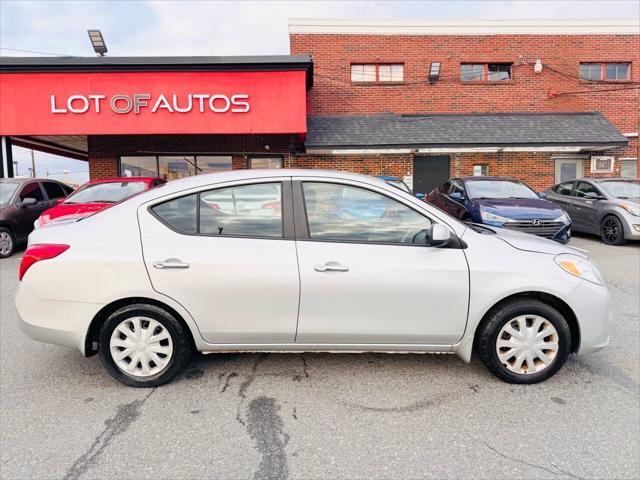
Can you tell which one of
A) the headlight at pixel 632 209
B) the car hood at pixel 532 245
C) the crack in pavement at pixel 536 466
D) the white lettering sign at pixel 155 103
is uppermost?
the white lettering sign at pixel 155 103

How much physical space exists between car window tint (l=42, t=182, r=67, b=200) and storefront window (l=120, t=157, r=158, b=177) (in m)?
3.44

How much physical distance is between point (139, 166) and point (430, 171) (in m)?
9.66

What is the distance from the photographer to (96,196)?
8.40 meters

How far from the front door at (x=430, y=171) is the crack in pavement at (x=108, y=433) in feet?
43.0

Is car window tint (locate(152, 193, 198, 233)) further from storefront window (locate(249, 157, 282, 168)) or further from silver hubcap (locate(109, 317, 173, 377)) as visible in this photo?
storefront window (locate(249, 157, 282, 168))

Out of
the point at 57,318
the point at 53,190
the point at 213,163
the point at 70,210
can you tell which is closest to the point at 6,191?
the point at 53,190

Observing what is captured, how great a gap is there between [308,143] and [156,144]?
500 cm

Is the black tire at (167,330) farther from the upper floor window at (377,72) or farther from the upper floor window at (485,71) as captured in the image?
the upper floor window at (485,71)

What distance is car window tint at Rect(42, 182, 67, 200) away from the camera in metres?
10.7

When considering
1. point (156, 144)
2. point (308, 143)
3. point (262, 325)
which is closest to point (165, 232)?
point (262, 325)

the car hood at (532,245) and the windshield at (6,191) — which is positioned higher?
the windshield at (6,191)

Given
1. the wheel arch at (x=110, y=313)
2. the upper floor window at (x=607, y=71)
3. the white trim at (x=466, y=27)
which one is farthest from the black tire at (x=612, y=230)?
the wheel arch at (x=110, y=313)

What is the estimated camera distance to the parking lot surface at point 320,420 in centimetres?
245

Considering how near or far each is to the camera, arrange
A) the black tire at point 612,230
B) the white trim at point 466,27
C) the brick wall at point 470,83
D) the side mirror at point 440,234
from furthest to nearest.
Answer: the brick wall at point 470,83
the white trim at point 466,27
the black tire at point 612,230
the side mirror at point 440,234
